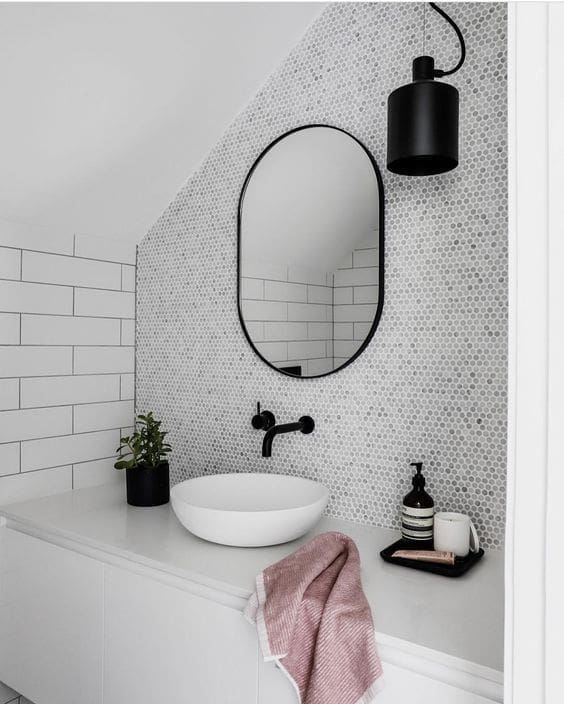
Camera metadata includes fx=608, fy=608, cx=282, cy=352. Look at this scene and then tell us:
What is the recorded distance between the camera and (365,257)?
1653mm

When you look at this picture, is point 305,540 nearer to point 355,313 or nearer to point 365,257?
point 355,313

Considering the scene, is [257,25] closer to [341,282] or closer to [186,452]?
[341,282]

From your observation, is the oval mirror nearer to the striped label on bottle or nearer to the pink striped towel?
the striped label on bottle

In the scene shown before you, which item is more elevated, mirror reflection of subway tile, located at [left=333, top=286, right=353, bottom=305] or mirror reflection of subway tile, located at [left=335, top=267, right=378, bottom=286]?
mirror reflection of subway tile, located at [left=335, top=267, right=378, bottom=286]

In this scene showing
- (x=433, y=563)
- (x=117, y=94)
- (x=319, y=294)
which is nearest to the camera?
(x=433, y=563)

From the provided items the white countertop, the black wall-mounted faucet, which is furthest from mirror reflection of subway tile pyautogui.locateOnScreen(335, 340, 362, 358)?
the white countertop

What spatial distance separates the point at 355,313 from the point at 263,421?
1.40 ft

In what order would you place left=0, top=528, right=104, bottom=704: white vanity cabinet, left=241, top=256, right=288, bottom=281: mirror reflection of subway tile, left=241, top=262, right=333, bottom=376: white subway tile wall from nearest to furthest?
left=0, top=528, right=104, bottom=704: white vanity cabinet
left=241, top=262, right=333, bottom=376: white subway tile wall
left=241, top=256, right=288, bottom=281: mirror reflection of subway tile

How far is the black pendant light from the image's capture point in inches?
52.0

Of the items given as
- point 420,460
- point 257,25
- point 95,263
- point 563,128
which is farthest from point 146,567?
point 257,25

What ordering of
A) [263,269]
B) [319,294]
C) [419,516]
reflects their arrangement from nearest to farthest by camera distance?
[419,516] < [319,294] < [263,269]

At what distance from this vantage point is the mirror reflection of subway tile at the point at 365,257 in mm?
1637

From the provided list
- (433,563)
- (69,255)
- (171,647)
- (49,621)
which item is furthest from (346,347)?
(49,621)

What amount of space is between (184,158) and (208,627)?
140 cm
